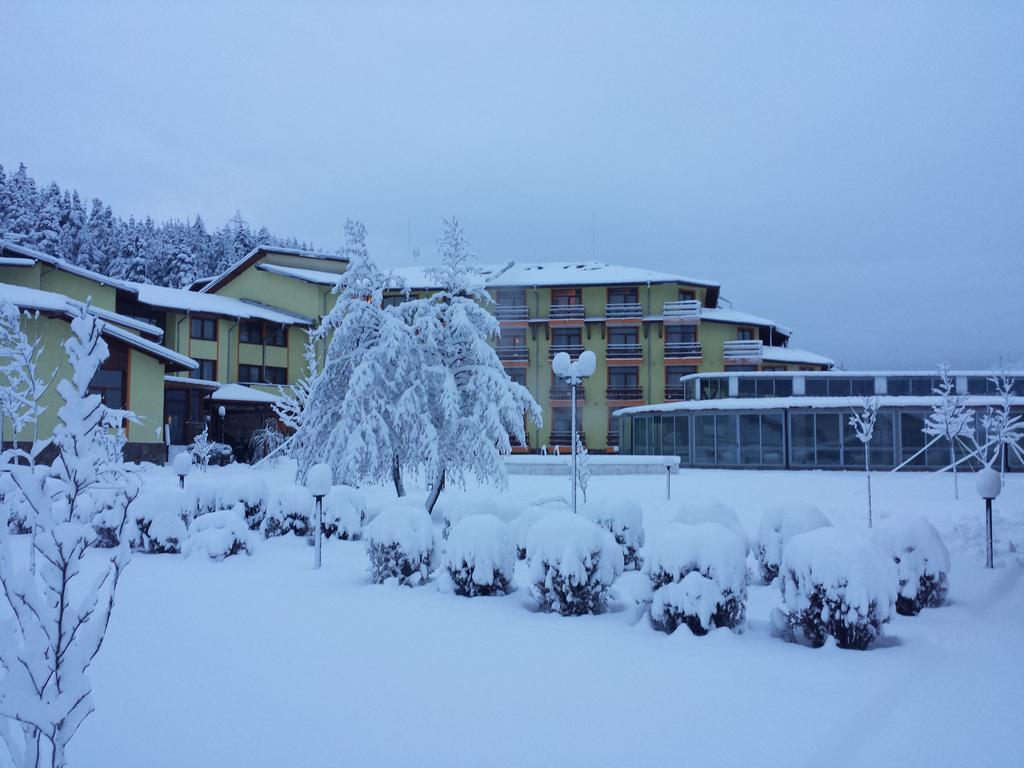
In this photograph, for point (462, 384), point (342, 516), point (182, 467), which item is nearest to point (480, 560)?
point (342, 516)

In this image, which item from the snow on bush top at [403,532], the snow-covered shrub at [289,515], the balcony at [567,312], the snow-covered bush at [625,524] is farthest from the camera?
the balcony at [567,312]

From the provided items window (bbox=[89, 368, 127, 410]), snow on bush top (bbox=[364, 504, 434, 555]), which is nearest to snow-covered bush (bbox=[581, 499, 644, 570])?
snow on bush top (bbox=[364, 504, 434, 555])

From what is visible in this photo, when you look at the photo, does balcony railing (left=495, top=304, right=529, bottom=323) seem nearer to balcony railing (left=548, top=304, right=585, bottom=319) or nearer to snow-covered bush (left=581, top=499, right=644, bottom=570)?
balcony railing (left=548, top=304, right=585, bottom=319)

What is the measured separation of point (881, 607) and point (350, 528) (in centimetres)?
1033

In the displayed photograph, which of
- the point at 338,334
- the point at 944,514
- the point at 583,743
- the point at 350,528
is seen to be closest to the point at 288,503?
the point at 350,528

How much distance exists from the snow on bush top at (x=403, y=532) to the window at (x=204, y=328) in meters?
32.5

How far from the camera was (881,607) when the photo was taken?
7062 millimetres

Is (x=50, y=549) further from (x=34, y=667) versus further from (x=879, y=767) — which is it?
(x=879, y=767)

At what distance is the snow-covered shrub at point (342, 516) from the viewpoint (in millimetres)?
14797

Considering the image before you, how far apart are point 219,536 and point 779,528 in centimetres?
909

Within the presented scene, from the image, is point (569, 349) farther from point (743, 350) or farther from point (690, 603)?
point (690, 603)

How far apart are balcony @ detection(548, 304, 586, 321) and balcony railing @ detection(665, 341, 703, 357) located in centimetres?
544

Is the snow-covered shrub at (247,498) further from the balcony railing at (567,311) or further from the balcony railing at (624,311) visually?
the balcony railing at (624,311)

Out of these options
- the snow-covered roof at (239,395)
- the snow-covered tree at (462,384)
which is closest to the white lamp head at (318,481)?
the snow-covered tree at (462,384)
